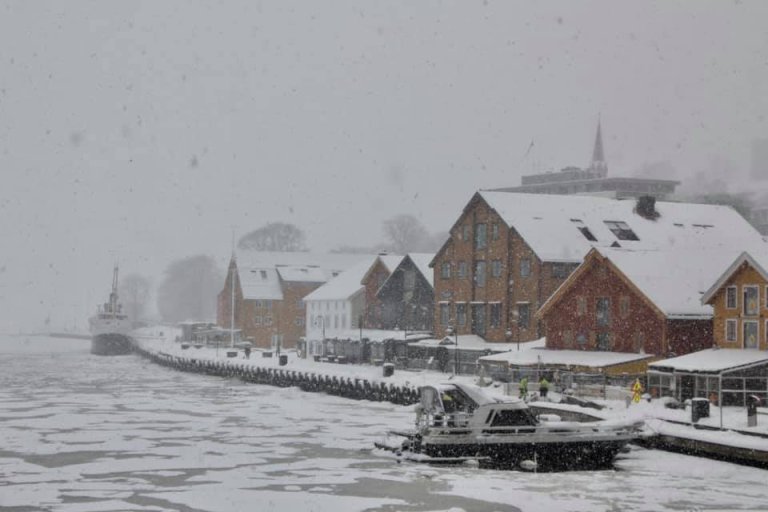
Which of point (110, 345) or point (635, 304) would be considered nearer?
point (635, 304)

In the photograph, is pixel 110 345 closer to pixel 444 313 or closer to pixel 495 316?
pixel 444 313

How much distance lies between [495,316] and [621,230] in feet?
35.6

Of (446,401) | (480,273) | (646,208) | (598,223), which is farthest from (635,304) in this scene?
(446,401)

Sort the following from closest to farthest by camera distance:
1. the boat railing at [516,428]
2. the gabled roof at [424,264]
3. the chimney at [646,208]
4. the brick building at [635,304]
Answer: the boat railing at [516,428]
the brick building at [635,304]
the chimney at [646,208]
the gabled roof at [424,264]

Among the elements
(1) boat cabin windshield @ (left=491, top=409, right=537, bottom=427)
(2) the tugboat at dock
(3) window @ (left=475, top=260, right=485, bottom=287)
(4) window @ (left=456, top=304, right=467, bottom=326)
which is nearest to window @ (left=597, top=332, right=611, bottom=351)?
(3) window @ (left=475, top=260, right=485, bottom=287)

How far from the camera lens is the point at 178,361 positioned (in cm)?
11044

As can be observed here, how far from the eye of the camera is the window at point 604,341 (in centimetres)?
6644

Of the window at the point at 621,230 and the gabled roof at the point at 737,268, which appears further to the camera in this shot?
the window at the point at 621,230

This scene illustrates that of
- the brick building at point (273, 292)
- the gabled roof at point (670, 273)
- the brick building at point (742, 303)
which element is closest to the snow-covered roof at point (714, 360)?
the brick building at point (742, 303)

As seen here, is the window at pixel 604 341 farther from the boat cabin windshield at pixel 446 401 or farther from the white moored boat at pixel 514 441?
the boat cabin windshield at pixel 446 401

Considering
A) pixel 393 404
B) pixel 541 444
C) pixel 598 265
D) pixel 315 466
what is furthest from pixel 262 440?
pixel 598 265

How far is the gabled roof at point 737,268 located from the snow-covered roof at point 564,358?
5149 millimetres

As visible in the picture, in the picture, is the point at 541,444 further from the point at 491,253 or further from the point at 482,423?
the point at 491,253

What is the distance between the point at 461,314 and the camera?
3413 inches
